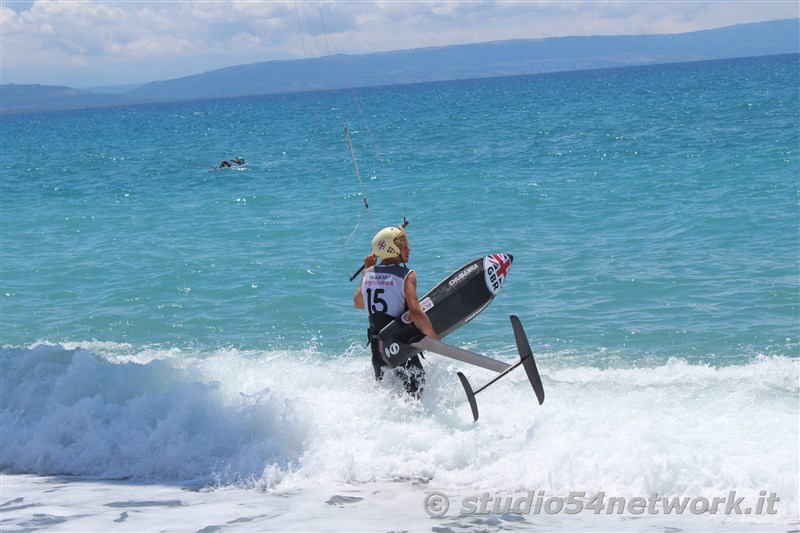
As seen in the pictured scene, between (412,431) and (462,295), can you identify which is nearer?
(412,431)

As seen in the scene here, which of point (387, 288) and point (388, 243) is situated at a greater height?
point (388, 243)

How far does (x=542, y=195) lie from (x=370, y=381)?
12.5 metres

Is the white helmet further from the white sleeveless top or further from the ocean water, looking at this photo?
the ocean water

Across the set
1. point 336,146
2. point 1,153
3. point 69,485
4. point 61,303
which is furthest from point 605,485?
point 1,153

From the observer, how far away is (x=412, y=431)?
7.78 m

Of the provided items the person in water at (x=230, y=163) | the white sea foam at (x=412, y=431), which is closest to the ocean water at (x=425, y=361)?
the white sea foam at (x=412, y=431)

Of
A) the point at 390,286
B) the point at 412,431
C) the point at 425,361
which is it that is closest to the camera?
the point at 412,431

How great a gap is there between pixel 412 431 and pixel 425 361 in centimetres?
106

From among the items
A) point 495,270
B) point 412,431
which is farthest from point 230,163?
point 412,431

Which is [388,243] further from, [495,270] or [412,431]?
[412,431]

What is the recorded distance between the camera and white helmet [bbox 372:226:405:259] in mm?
7965

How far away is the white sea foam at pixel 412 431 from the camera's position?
276 inches

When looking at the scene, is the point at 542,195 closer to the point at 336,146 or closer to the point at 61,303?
the point at 61,303

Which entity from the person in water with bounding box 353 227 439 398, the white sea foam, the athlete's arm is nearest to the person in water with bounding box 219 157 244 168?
the white sea foam
